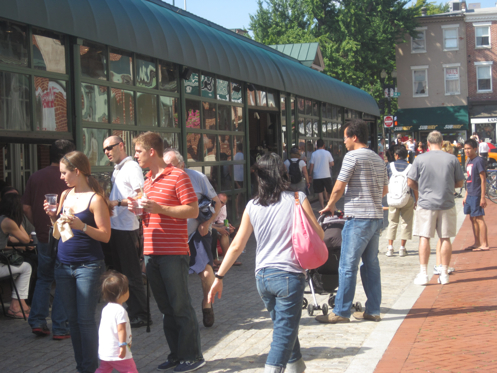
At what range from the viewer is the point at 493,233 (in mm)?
11875

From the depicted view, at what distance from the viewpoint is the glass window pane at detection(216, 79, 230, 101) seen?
11430 millimetres

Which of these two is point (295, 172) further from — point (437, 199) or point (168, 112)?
point (437, 199)

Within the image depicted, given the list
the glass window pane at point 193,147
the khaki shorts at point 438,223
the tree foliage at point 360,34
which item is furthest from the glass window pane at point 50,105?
the tree foliage at point 360,34

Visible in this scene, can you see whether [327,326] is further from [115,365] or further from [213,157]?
[213,157]

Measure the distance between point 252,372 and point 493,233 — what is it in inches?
347

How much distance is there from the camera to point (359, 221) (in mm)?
5742

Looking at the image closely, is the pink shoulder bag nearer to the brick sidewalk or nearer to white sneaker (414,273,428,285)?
the brick sidewalk

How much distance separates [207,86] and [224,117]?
3.37ft

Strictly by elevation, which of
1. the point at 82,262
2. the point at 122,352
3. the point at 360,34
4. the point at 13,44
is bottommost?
the point at 122,352

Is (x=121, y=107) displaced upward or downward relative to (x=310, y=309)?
upward

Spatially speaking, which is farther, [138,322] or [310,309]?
[310,309]

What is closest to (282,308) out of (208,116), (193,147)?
(193,147)

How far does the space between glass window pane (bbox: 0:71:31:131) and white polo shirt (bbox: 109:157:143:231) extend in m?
1.48

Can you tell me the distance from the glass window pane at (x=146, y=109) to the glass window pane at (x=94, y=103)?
2.74ft
